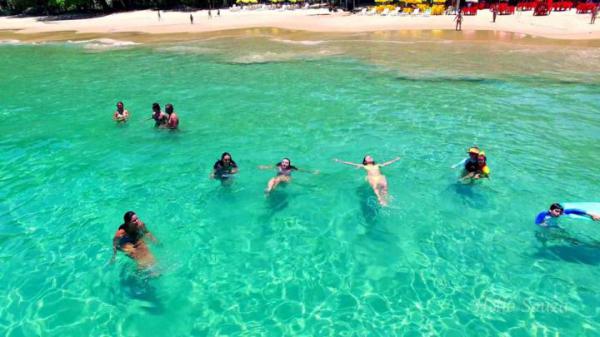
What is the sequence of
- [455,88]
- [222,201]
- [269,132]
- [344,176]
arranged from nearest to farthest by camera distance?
[222,201] < [344,176] < [269,132] < [455,88]

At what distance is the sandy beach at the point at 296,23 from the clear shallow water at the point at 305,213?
18.1 m

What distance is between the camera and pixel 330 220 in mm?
9828

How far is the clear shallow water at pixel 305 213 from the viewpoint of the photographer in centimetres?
725

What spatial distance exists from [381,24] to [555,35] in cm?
1576

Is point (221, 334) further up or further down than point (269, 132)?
further down

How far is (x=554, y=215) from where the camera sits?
27.4 ft

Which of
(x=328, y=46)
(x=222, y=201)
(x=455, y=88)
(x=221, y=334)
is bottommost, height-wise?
(x=221, y=334)

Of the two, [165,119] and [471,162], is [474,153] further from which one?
[165,119]

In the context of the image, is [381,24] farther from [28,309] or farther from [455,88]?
[28,309]

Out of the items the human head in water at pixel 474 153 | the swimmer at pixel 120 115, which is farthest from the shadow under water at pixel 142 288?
the swimmer at pixel 120 115

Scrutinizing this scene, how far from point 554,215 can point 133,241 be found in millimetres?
8370

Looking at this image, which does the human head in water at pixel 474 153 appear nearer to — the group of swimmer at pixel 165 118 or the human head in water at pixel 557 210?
the human head in water at pixel 557 210

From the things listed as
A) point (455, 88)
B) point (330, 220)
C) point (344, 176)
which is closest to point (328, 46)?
point (455, 88)

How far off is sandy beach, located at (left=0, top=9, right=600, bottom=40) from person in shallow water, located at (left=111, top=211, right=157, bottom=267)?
35.9m
